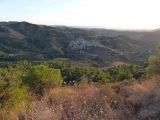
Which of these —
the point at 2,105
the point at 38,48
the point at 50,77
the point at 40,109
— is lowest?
the point at 38,48

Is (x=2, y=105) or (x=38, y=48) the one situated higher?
(x=2, y=105)

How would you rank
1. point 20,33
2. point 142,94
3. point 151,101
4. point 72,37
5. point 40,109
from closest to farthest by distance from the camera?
1. point 40,109
2. point 151,101
3. point 142,94
4. point 72,37
5. point 20,33

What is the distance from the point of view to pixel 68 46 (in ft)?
430

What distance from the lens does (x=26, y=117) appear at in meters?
5.99

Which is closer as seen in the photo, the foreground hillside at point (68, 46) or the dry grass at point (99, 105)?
the dry grass at point (99, 105)

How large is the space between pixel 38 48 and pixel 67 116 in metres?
129

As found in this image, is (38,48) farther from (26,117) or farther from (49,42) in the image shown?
(26,117)

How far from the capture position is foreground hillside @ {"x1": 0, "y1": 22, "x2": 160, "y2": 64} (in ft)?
370

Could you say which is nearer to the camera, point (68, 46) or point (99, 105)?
point (99, 105)

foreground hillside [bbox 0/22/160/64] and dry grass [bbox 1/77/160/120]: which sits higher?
dry grass [bbox 1/77/160/120]

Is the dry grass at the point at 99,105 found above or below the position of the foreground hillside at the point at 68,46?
above

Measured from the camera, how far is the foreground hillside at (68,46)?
370 ft

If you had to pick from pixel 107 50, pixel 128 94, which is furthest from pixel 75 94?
pixel 107 50

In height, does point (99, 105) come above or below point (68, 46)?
above
